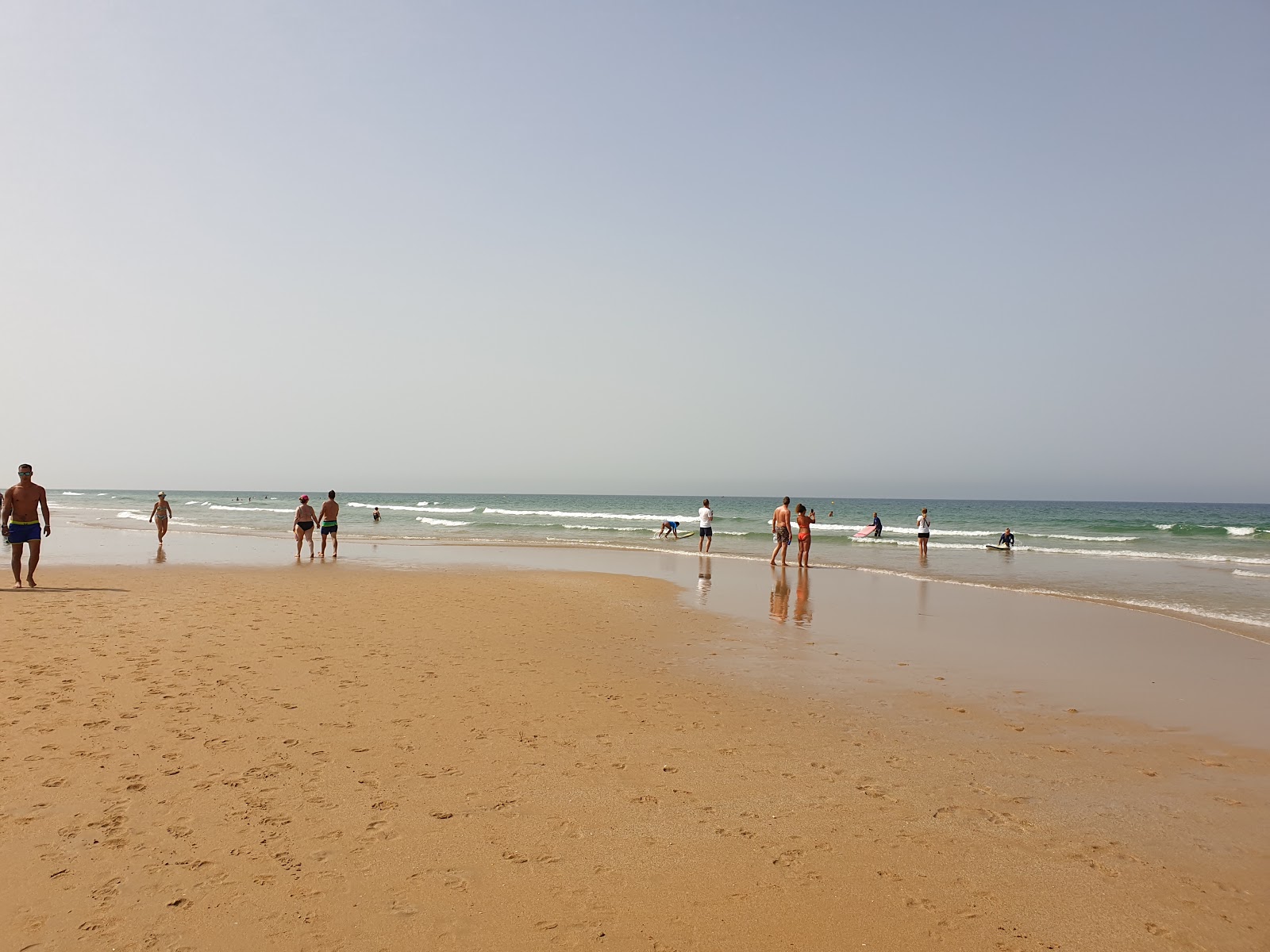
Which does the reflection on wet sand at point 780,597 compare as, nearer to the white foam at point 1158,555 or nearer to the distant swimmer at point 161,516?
the white foam at point 1158,555

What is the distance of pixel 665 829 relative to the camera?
4449mm

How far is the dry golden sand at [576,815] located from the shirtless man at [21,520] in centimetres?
614

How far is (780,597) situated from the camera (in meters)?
15.5

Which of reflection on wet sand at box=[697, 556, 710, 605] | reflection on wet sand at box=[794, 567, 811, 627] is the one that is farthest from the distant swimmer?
reflection on wet sand at box=[794, 567, 811, 627]

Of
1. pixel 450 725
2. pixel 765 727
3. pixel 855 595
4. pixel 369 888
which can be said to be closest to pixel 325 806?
pixel 369 888

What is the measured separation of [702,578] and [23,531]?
548 inches

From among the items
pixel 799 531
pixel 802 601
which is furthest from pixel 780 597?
pixel 799 531

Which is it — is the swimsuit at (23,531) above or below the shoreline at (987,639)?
above

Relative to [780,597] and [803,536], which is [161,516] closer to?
[803,536]

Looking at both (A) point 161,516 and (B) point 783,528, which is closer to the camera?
(B) point 783,528

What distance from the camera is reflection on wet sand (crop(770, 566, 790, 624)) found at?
1299cm

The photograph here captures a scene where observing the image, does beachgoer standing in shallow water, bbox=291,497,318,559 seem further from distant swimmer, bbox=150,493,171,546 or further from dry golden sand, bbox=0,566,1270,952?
dry golden sand, bbox=0,566,1270,952

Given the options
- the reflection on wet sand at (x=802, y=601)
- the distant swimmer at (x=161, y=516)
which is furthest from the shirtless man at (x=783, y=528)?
the distant swimmer at (x=161, y=516)

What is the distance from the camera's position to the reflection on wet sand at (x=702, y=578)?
15459 millimetres
